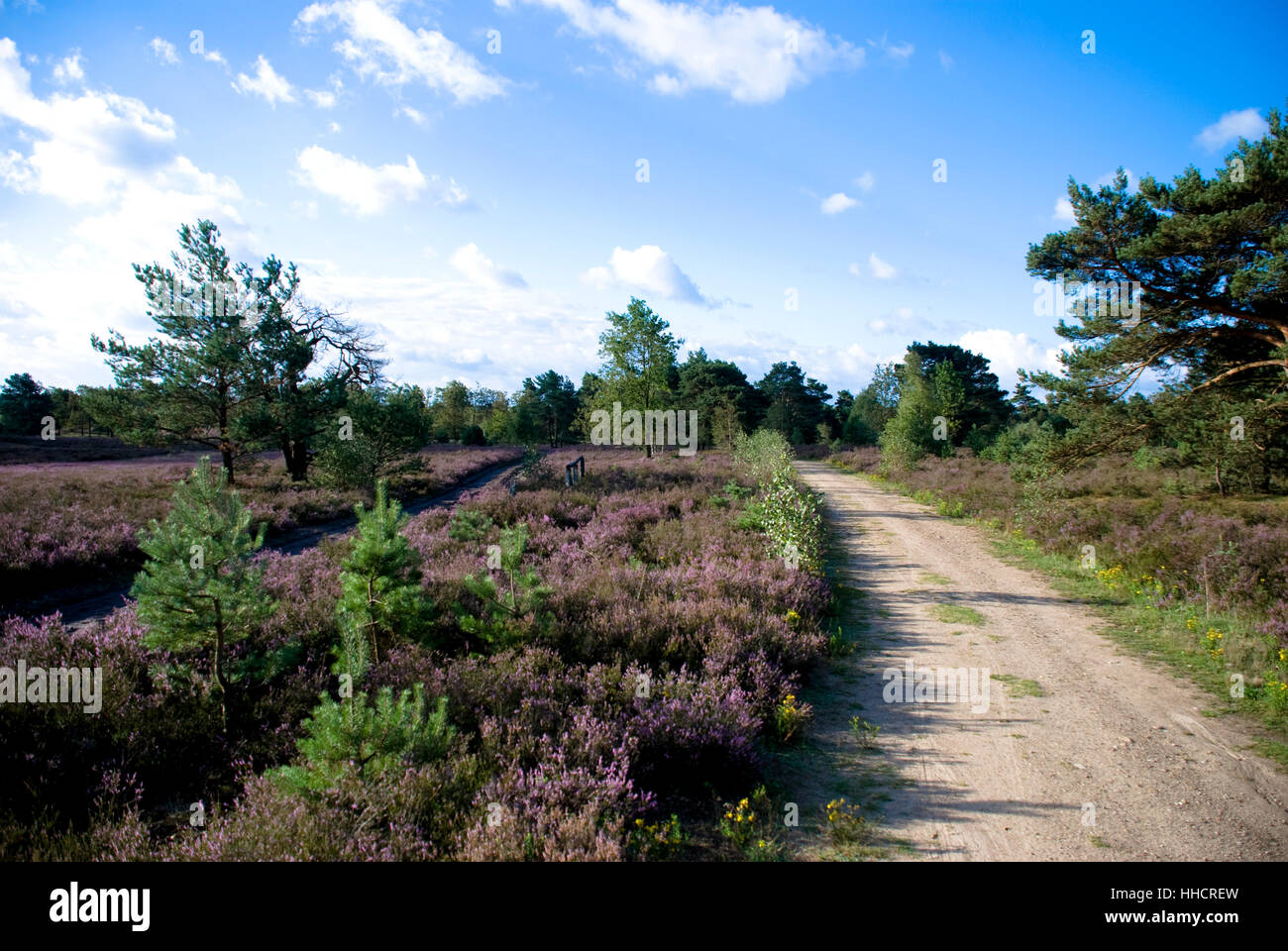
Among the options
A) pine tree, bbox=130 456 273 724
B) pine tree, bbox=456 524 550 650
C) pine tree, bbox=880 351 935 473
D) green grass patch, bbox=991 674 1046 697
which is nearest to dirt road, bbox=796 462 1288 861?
green grass patch, bbox=991 674 1046 697

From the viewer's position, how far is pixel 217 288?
851 inches

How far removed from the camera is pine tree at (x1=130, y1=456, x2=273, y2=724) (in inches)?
178

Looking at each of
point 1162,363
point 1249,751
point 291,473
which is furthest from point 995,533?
point 291,473

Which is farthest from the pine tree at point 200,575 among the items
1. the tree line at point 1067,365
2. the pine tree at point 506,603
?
the tree line at point 1067,365

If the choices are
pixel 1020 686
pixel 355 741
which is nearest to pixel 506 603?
pixel 355 741

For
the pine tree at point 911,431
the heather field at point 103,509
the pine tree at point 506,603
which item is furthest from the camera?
the pine tree at point 911,431

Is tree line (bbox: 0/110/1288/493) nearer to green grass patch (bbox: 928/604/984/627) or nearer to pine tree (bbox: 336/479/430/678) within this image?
green grass patch (bbox: 928/604/984/627)

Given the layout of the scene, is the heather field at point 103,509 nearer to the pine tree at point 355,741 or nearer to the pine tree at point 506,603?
the pine tree at point 506,603

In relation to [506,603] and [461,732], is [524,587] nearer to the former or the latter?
[506,603]

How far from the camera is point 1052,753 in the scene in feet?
17.1

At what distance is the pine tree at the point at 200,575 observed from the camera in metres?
4.52

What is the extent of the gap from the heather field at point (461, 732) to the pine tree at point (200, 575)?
0.42 m

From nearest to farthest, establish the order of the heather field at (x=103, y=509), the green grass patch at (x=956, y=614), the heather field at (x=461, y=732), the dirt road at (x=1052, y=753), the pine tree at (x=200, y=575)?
the heather field at (x=461, y=732) → the dirt road at (x=1052, y=753) → the pine tree at (x=200, y=575) → the green grass patch at (x=956, y=614) → the heather field at (x=103, y=509)

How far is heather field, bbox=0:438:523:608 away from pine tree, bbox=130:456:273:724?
729 cm
